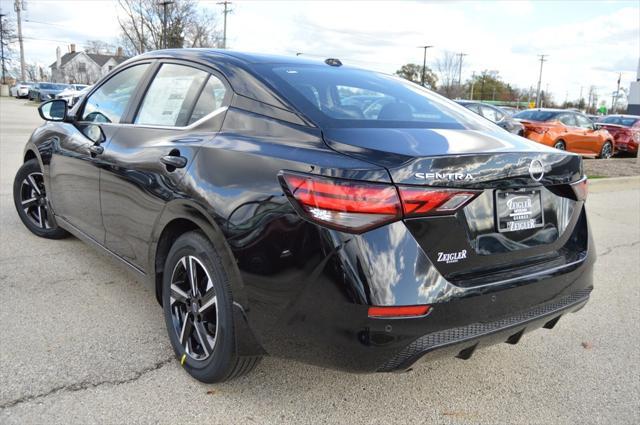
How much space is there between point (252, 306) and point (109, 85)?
2457mm

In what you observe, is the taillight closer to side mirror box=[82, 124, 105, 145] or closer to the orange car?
side mirror box=[82, 124, 105, 145]

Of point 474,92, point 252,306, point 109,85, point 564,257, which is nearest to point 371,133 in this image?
point 252,306

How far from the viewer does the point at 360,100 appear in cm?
289

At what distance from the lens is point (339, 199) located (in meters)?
1.99

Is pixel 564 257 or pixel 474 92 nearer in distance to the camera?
pixel 564 257

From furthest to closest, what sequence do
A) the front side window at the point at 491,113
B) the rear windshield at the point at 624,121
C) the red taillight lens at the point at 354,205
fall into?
1. the rear windshield at the point at 624,121
2. the front side window at the point at 491,113
3. the red taillight lens at the point at 354,205

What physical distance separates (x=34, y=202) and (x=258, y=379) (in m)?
3.29

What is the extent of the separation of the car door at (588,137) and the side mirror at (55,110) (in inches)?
594

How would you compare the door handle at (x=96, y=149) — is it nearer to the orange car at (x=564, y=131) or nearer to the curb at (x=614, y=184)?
the curb at (x=614, y=184)

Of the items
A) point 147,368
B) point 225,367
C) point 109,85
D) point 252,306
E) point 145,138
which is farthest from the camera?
point 109,85

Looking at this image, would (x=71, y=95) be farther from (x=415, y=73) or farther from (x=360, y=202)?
(x=415, y=73)

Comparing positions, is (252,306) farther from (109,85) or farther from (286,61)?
(109,85)

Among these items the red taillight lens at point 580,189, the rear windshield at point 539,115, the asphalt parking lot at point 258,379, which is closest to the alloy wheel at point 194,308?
the asphalt parking lot at point 258,379

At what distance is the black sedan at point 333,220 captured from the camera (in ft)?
6.59
